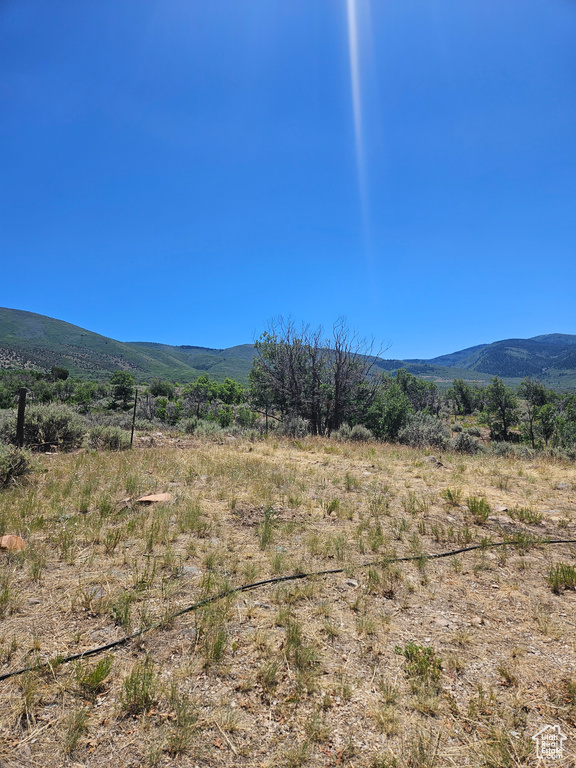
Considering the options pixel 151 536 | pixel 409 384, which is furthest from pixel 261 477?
pixel 409 384

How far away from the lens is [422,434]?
17734mm

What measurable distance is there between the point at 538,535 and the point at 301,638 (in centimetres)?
437

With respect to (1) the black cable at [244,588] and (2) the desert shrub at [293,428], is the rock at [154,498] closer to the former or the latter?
(1) the black cable at [244,588]

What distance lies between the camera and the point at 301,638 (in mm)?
2877

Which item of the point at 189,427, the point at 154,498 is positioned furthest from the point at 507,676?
the point at 189,427

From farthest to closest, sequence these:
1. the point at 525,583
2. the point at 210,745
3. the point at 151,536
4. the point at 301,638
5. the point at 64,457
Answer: the point at 64,457
the point at 151,536
the point at 525,583
the point at 301,638
the point at 210,745

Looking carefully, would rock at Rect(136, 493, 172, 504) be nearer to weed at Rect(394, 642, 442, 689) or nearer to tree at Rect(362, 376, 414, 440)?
weed at Rect(394, 642, 442, 689)

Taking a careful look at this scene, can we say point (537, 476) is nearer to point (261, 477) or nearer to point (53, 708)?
point (261, 477)

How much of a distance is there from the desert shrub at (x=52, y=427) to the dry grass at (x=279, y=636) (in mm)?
4385

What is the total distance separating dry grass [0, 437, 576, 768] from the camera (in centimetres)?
205

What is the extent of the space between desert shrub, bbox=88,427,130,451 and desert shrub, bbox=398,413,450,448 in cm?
1268

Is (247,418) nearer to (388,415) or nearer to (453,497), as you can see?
(388,415)

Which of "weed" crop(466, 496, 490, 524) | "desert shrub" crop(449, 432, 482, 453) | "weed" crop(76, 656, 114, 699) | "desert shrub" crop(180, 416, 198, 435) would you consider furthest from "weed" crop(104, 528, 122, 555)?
"desert shrub" crop(449, 432, 482, 453)

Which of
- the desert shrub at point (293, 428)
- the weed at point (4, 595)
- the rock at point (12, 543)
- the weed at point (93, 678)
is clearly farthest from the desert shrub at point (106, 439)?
the weed at point (93, 678)
